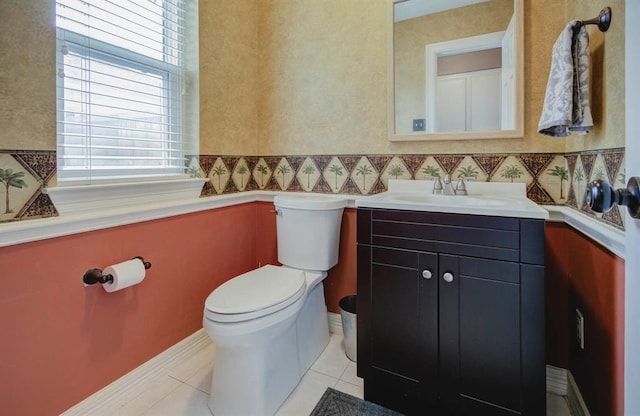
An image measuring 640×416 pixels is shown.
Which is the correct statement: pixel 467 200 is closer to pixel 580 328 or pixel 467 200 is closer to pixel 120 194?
pixel 580 328

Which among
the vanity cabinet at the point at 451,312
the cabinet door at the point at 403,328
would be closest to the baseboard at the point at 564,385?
the vanity cabinet at the point at 451,312

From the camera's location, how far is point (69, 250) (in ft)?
4.27

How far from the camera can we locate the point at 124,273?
139 cm

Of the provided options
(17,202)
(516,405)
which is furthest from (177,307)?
(516,405)

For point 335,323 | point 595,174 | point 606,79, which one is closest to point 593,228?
point 595,174

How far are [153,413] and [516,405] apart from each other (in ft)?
4.66

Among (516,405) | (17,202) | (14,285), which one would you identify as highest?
(17,202)

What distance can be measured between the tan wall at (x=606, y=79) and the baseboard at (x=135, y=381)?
6.64 ft

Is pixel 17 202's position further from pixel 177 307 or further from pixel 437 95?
pixel 437 95

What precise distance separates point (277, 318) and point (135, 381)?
762mm

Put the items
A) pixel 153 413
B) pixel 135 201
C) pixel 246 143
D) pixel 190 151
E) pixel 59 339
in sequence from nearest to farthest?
pixel 59 339 → pixel 153 413 → pixel 135 201 → pixel 190 151 → pixel 246 143

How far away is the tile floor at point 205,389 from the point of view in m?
1.45

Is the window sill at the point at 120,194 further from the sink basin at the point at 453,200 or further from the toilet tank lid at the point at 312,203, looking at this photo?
the sink basin at the point at 453,200

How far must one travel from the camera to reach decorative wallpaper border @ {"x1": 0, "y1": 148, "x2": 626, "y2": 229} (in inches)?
45.7
